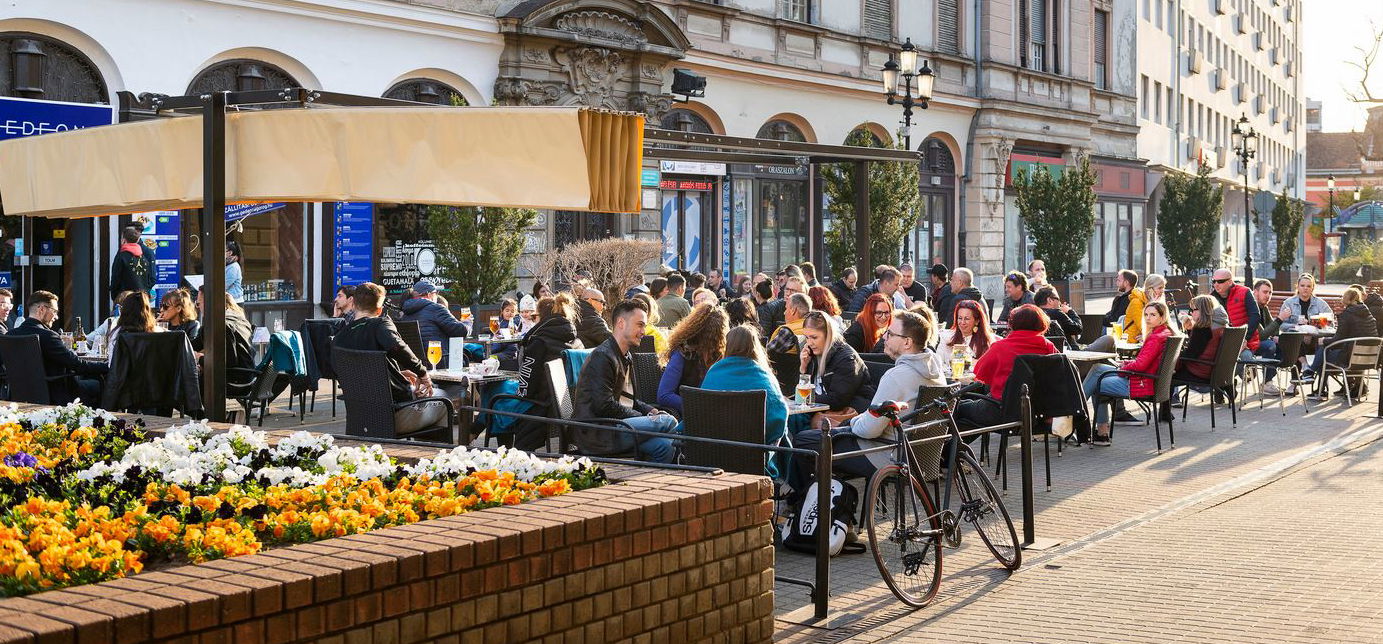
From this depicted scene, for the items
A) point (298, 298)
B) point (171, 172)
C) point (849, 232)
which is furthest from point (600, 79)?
point (171, 172)

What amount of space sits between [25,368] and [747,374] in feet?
19.2

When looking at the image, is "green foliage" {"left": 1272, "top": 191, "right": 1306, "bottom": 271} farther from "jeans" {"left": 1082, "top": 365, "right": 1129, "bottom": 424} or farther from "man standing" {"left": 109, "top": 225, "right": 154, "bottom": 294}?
"man standing" {"left": 109, "top": 225, "right": 154, "bottom": 294}

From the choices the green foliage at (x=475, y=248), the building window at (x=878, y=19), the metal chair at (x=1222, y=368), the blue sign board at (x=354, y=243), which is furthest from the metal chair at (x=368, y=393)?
the building window at (x=878, y=19)

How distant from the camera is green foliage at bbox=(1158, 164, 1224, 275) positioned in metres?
44.6

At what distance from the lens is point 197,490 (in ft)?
18.0

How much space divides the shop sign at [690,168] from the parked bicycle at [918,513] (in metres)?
19.4

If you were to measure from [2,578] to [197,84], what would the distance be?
1643cm

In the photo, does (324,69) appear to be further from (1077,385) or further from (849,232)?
(1077,385)

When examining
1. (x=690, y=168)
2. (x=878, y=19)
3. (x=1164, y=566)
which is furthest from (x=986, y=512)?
(x=878, y=19)

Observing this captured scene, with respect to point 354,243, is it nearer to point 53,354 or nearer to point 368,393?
point 53,354

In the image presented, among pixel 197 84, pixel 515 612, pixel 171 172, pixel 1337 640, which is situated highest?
pixel 197 84

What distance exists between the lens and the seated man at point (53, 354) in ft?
37.8

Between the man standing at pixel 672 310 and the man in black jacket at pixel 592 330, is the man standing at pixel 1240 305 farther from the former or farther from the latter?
the man in black jacket at pixel 592 330

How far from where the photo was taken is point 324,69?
20953mm
